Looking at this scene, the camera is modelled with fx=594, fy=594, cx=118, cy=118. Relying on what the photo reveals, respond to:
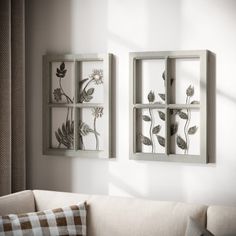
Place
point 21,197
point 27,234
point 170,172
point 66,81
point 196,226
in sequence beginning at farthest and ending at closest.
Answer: point 66,81 → point 170,172 → point 21,197 → point 27,234 → point 196,226

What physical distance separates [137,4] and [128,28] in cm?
16

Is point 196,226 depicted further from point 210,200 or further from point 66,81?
point 66,81

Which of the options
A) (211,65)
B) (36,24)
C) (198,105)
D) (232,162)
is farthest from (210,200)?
(36,24)

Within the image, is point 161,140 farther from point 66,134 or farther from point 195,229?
point 195,229

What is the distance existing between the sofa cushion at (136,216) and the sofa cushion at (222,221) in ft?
0.18

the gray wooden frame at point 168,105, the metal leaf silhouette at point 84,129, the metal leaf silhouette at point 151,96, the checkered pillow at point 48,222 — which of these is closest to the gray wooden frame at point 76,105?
the metal leaf silhouette at point 84,129

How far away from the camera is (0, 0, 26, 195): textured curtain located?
12.6 ft

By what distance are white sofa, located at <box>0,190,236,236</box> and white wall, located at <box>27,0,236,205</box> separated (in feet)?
1.51

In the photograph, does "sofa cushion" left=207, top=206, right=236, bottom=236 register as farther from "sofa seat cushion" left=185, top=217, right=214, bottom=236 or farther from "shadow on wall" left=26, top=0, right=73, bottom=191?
"shadow on wall" left=26, top=0, right=73, bottom=191

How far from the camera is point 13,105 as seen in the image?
155 inches

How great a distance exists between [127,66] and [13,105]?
826 millimetres

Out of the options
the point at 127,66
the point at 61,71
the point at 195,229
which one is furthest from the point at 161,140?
the point at 195,229

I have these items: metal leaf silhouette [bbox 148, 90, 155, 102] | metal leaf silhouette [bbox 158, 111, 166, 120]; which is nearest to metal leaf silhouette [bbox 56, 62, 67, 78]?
metal leaf silhouette [bbox 148, 90, 155, 102]

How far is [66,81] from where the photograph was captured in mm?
3881
